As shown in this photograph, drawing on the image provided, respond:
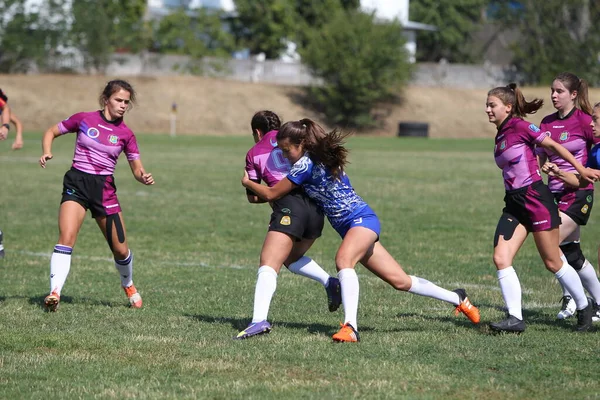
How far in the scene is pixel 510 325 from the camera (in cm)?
734

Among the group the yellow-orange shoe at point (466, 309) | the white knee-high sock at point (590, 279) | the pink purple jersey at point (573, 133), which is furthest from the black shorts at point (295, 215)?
the white knee-high sock at point (590, 279)

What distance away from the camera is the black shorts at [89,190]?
28.0ft

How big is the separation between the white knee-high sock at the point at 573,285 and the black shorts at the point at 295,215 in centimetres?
208

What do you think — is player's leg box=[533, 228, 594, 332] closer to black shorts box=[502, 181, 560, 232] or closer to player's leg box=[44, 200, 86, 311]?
black shorts box=[502, 181, 560, 232]

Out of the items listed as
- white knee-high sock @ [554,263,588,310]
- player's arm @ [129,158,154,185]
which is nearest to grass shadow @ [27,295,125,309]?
player's arm @ [129,158,154,185]

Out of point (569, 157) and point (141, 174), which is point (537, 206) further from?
point (141, 174)

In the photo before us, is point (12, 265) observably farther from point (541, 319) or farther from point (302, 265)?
point (541, 319)

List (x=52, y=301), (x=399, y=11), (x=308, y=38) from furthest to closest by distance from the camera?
1. (x=399, y=11)
2. (x=308, y=38)
3. (x=52, y=301)

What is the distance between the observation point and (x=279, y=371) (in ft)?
20.1

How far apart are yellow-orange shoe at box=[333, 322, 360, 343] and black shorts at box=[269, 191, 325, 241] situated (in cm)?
82

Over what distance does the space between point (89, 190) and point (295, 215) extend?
7.40ft

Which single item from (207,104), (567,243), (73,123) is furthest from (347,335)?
(207,104)

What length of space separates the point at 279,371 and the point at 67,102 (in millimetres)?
49572

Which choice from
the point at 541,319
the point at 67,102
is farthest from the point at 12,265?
the point at 67,102
